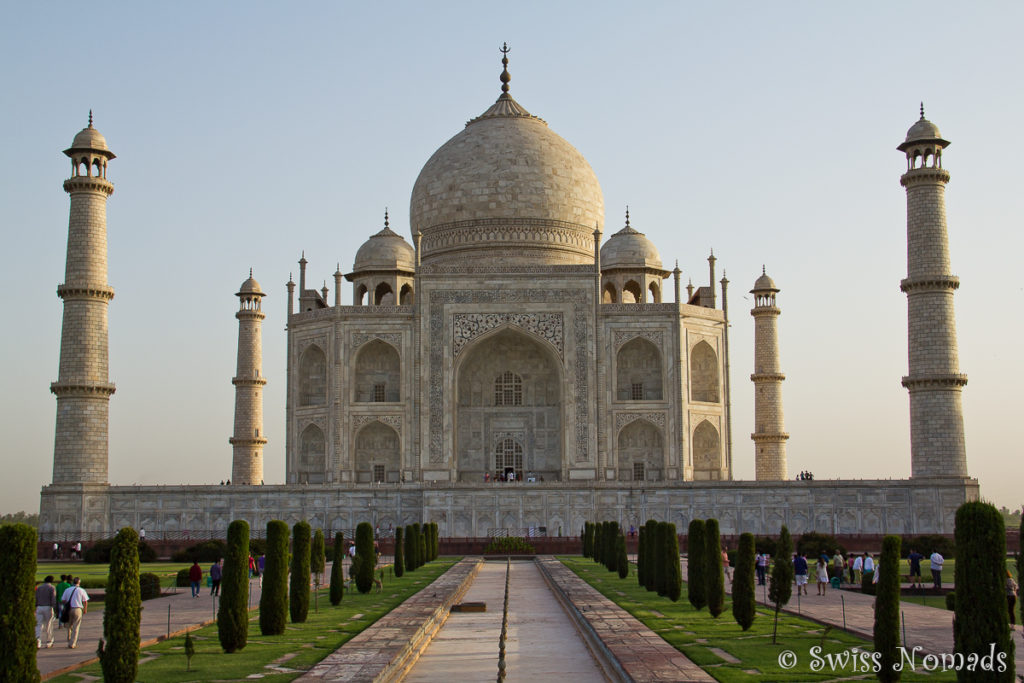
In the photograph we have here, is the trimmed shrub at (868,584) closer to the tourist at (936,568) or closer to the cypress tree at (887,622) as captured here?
the tourist at (936,568)

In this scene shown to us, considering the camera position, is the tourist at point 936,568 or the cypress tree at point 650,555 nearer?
the cypress tree at point 650,555

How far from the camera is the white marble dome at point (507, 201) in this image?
31.2 metres

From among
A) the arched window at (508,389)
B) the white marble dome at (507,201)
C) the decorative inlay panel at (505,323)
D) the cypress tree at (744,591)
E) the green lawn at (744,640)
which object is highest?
the white marble dome at (507,201)

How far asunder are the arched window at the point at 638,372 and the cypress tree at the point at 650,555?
13.4m

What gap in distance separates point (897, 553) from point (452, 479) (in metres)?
19.2

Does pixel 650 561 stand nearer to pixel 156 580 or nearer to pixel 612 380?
pixel 156 580

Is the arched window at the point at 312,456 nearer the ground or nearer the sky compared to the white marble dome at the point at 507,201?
nearer the ground

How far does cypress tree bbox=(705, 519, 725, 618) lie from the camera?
11.6 m

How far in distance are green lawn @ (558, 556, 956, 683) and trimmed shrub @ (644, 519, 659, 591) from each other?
0.43m

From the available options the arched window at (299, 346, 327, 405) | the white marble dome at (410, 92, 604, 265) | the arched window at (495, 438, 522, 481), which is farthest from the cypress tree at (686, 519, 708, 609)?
the white marble dome at (410, 92, 604, 265)

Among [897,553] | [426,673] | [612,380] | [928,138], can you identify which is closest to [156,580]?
[426,673]

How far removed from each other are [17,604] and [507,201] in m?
25.1

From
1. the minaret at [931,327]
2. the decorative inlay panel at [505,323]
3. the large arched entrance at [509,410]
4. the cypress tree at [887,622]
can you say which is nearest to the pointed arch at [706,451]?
the large arched entrance at [509,410]

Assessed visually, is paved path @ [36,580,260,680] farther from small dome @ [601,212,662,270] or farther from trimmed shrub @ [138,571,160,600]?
small dome @ [601,212,662,270]
